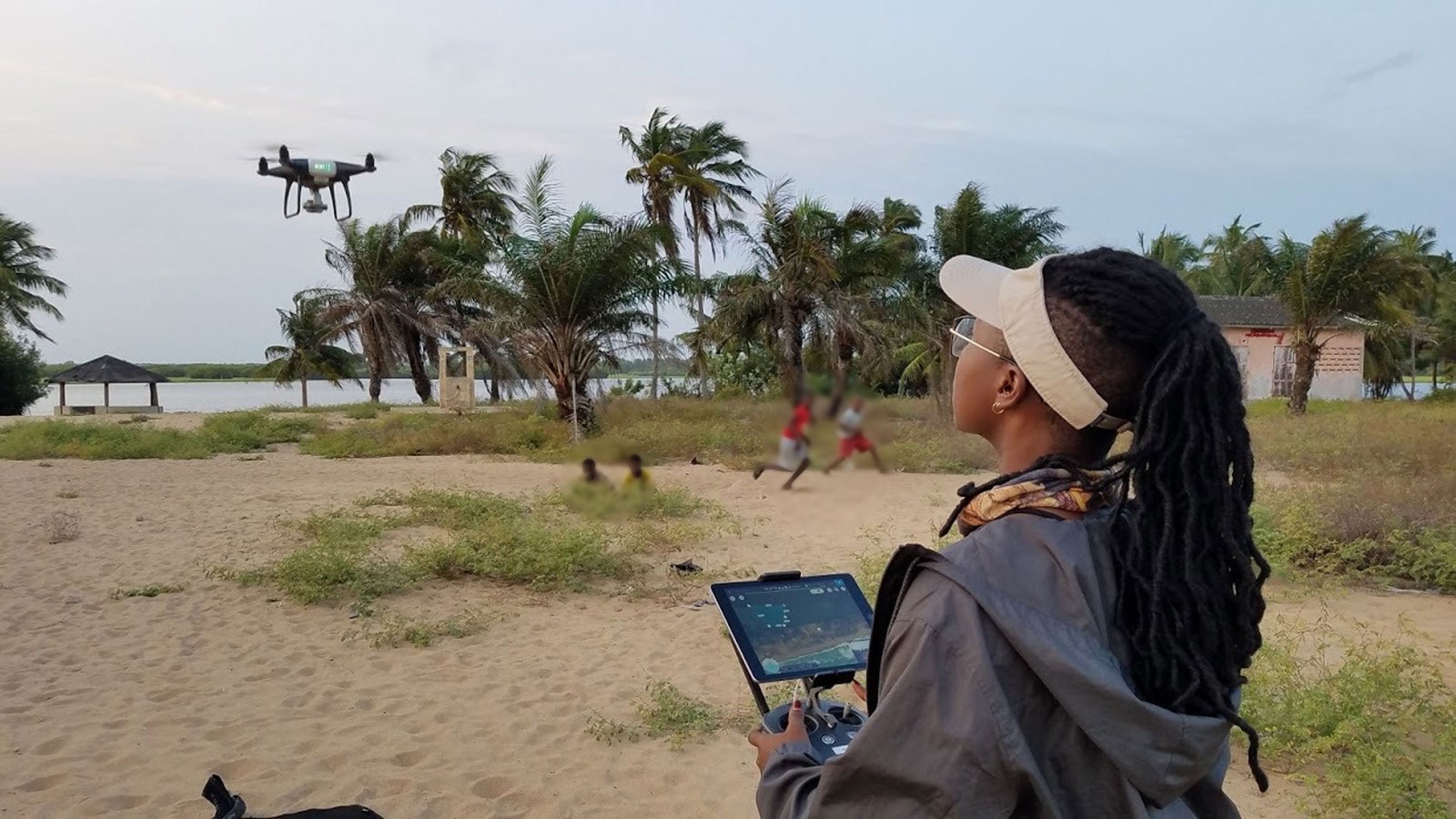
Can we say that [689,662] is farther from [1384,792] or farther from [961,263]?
[961,263]

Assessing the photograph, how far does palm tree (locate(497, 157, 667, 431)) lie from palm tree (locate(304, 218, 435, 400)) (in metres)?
28.9

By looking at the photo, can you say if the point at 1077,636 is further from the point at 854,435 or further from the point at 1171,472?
the point at 854,435

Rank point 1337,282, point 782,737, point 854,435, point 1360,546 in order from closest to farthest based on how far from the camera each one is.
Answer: point 854,435, point 782,737, point 1360,546, point 1337,282

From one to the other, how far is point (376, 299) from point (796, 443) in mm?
38030

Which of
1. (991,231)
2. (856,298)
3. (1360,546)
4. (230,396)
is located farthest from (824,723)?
(230,396)

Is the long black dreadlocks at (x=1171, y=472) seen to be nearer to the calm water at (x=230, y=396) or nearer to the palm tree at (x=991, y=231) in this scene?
the palm tree at (x=991, y=231)

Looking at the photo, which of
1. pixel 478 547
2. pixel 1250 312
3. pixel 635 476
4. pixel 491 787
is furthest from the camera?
pixel 1250 312

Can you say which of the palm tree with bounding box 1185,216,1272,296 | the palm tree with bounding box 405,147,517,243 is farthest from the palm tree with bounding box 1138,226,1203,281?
the palm tree with bounding box 405,147,517,243

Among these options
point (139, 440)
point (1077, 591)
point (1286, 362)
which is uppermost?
point (1286, 362)

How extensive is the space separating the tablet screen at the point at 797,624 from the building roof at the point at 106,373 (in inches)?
1623

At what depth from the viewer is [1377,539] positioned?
8.06 m

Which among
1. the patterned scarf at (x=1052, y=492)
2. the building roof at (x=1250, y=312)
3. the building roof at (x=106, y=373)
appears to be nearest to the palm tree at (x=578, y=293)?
the patterned scarf at (x=1052, y=492)

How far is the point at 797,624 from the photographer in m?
2.08

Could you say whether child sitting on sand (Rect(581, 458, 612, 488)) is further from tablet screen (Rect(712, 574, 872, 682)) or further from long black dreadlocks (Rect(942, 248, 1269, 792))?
long black dreadlocks (Rect(942, 248, 1269, 792))
